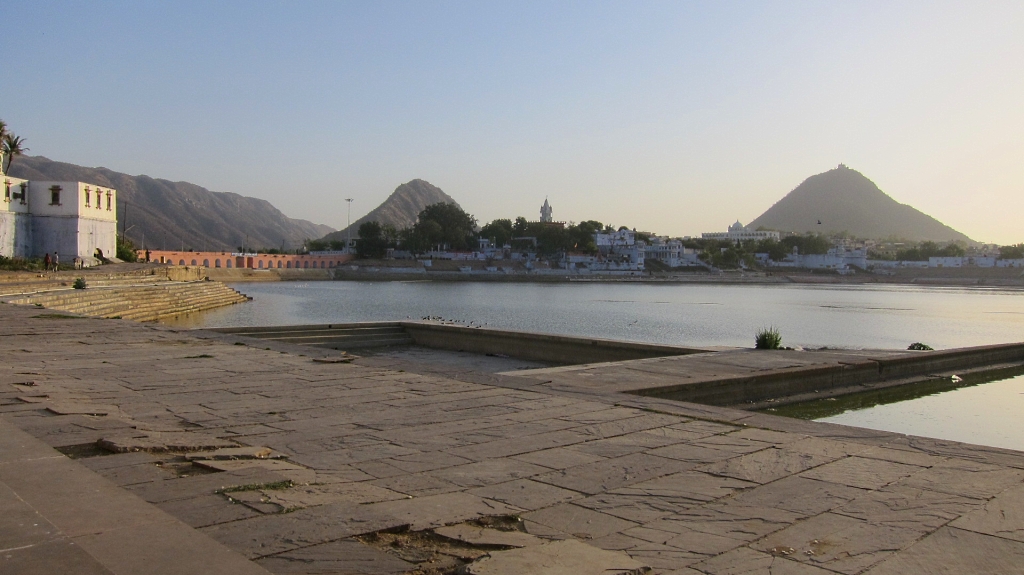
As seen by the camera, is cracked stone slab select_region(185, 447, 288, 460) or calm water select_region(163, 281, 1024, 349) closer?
cracked stone slab select_region(185, 447, 288, 460)

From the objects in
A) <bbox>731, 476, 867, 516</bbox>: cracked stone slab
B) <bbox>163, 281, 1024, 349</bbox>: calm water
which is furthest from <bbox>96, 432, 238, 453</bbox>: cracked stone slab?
<bbox>163, 281, 1024, 349</bbox>: calm water

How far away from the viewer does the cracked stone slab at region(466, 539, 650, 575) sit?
3084mm

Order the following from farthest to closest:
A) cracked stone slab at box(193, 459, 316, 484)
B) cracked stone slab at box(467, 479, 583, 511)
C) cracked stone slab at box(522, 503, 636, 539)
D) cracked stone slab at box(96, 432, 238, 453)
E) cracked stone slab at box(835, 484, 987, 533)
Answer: cracked stone slab at box(96, 432, 238, 453) < cracked stone slab at box(193, 459, 316, 484) < cracked stone slab at box(467, 479, 583, 511) < cracked stone slab at box(835, 484, 987, 533) < cracked stone slab at box(522, 503, 636, 539)

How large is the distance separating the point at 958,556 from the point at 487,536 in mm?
2058

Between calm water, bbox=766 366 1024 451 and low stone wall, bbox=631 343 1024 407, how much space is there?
24 centimetres

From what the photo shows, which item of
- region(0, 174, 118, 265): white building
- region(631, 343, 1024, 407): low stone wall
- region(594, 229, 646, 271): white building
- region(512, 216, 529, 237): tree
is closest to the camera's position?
region(631, 343, 1024, 407): low stone wall

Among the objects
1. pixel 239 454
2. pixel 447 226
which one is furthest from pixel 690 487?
pixel 447 226

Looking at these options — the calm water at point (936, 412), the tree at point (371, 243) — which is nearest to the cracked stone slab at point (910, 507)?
the calm water at point (936, 412)

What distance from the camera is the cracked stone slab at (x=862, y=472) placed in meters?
4.61

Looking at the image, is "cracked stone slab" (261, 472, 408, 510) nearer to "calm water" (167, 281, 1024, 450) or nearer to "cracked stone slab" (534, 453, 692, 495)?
"cracked stone slab" (534, 453, 692, 495)

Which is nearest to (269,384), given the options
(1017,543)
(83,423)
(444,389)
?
(444,389)

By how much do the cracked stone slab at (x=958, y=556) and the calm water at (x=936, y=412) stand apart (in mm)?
5722

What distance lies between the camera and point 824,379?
11453 mm

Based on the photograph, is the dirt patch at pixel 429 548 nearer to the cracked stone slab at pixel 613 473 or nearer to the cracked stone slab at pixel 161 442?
the cracked stone slab at pixel 613 473
